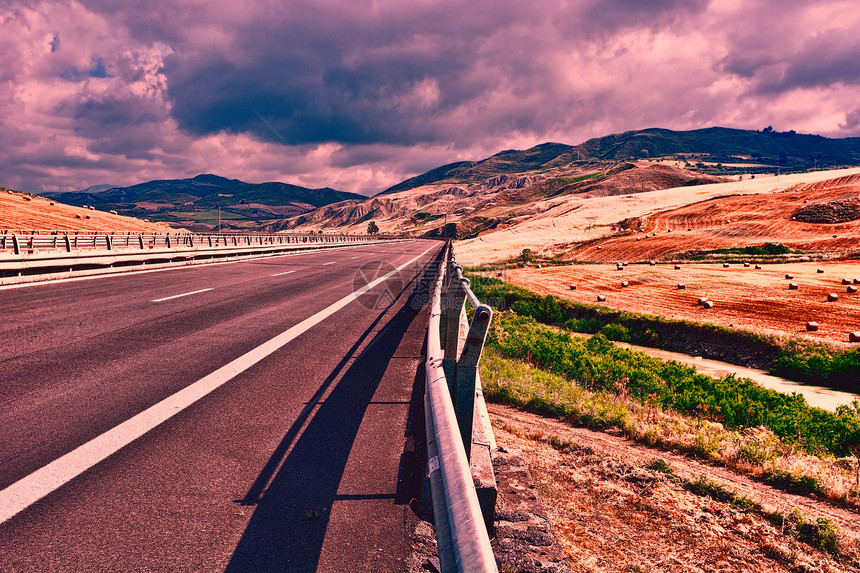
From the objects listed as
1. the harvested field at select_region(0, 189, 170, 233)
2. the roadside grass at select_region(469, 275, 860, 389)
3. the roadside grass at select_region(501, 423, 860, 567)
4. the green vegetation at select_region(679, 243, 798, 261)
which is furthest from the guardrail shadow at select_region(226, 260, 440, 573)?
the harvested field at select_region(0, 189, 170, 233)

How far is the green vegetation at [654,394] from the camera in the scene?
263 inches

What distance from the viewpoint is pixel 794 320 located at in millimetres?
14883

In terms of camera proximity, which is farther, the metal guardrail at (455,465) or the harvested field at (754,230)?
the harvested field at (754,230)

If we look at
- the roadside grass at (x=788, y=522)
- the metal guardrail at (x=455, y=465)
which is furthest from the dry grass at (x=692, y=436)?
the metal guardrail at (x=455, y=465)

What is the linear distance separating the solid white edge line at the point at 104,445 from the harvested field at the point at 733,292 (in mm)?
15529

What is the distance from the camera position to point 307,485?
345cm

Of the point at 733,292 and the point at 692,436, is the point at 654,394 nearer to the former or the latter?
the point at 692,436

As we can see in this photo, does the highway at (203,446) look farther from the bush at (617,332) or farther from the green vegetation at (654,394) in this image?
the bush at (617,332)

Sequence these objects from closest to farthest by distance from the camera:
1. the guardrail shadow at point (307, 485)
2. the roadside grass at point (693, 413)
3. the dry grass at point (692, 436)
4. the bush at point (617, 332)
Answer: the guardrail shadow at point (307, 485) → the dry grass at point (692, 436) → the roadside grass at point (693, 413) → the bush at point (617, 332)

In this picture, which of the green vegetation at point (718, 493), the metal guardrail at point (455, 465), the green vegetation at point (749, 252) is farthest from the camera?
the green vegetation at point (749, 252)

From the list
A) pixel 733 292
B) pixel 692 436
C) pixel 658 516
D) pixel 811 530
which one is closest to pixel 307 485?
pixel 658 516

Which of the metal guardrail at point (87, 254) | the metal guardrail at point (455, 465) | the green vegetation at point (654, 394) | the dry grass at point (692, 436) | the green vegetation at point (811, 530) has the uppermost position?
the metal guardrail at point (87, 254)

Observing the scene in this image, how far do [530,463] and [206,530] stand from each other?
9.95 feet

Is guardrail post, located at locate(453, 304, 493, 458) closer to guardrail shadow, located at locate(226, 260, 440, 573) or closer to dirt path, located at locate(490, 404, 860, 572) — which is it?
guardrail shadow, located at locate(226, 260, 440, 573)
